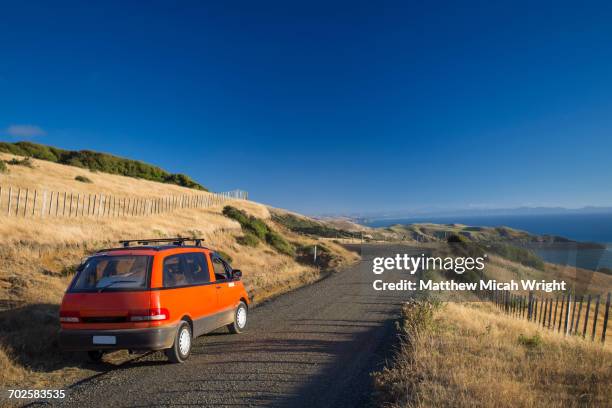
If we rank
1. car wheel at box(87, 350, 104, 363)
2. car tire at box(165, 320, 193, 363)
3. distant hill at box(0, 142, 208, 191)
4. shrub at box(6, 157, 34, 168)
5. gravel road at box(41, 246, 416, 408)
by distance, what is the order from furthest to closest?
1. distant hill at box(0, 142, 208, 191)
2. shrub at box(6, 157, 34, 168)
3. car wheel at box(87, 350, 104, 363)
4. car tire at box(165, 320, 193, 363)
5. gravel road at box(41, 246, 416, 408)

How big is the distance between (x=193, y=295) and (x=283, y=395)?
292 cm

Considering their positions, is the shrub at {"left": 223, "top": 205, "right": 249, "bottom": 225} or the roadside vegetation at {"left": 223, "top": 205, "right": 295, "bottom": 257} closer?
the roadside vegetation at {"left": 223, "top": 205, "right": 295, "bottom": 257}

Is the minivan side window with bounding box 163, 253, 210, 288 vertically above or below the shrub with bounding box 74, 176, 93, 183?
below

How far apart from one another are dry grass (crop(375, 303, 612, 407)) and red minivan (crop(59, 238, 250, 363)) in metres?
3.45

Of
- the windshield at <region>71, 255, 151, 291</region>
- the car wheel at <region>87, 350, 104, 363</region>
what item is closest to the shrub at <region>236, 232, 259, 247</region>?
the car wheel at <region>87, 350, 104, 363</region>

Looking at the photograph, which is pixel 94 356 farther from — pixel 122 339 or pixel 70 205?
pixel 70 205

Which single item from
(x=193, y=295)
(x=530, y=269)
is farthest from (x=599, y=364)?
(x=530, y=269)

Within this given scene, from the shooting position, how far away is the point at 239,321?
1045 cm

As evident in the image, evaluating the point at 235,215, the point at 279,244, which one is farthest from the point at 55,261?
the point at 235,215

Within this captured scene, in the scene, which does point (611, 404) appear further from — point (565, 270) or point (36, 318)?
point (565, 270)

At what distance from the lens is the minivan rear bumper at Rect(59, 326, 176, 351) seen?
7.01 m

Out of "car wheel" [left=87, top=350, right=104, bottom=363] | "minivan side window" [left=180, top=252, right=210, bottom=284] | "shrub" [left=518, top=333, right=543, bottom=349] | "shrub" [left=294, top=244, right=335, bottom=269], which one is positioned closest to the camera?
"car wheel" [left=87, top=350, right=104, bottom=363]

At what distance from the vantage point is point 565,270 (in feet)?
77.9

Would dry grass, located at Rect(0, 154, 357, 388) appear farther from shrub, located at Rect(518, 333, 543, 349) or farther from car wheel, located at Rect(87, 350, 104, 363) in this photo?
shrub, located at Rect(518, 333, 543, 349)
